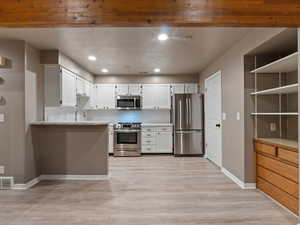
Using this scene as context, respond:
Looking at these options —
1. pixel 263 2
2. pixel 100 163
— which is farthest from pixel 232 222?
pixel 100 163

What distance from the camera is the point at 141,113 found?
25.6 ft

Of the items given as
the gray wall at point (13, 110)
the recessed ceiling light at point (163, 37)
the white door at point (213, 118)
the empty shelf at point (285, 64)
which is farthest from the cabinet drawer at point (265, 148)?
the gray wall at point (13, 110)

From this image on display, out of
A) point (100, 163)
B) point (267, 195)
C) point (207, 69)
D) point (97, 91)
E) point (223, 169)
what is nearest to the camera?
point (267, 195)

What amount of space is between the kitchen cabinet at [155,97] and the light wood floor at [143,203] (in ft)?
9.79

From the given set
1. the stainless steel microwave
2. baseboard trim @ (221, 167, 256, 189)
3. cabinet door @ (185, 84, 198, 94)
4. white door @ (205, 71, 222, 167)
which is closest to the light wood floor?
baseboard trim @ (221, 167, 256, 189)

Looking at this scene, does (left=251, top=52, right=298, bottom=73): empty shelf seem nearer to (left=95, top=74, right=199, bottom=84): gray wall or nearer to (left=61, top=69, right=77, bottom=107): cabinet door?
(left=61, top=69, right=77, bottom=107): cabinet door

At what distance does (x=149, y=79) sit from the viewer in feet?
24.6

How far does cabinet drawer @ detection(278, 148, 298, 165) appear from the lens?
2.85 meters

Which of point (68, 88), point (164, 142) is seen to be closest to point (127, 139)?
point (164, 142)

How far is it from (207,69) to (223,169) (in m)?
2.55

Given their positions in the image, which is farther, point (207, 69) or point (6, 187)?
point (207, 69)

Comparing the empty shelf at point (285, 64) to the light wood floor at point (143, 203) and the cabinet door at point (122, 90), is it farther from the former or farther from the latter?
the cabinet door at point (122, 90)

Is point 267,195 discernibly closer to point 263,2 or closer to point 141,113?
point 263,2

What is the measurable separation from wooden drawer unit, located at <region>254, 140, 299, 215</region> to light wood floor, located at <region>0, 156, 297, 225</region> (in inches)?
5.5
